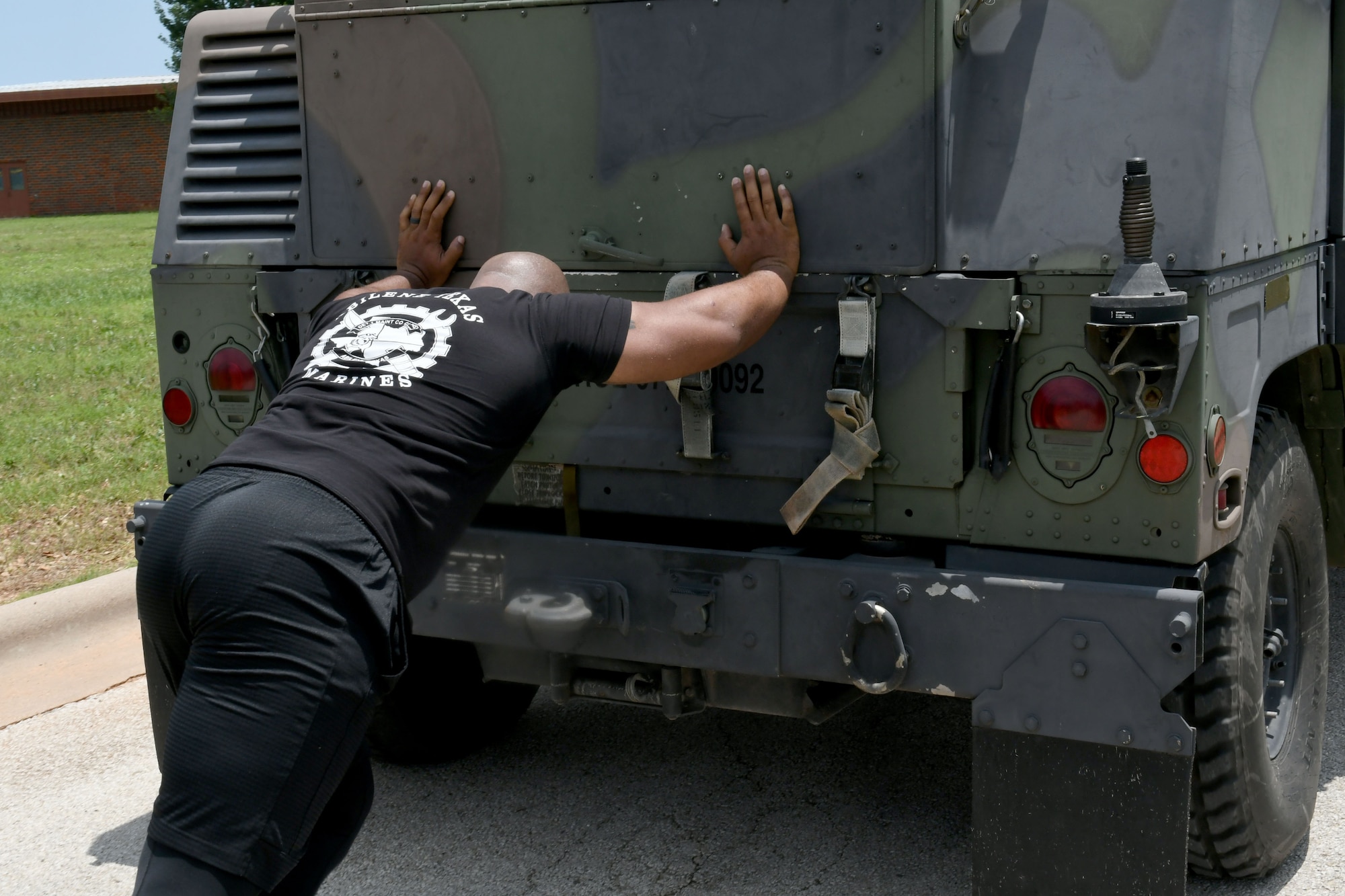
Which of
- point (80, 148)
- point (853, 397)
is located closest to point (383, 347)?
point (853, 397)

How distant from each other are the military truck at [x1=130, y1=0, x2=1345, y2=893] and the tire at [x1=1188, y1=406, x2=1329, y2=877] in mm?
12

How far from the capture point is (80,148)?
42594mm

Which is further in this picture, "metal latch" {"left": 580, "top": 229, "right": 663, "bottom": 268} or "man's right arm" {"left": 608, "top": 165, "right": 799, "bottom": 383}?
"metal latch" {"left": 580, "top": 229, "right": 663, "bottom": 268}

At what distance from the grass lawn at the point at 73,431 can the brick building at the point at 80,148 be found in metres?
27.9

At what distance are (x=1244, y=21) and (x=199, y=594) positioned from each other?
2.45 m

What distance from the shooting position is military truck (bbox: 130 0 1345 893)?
9.92 ft

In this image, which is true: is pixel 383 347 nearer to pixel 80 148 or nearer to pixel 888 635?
pixel 888 635

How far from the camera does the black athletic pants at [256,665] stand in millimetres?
2580

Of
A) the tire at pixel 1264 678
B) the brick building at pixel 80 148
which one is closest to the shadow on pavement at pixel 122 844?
the tire at pixel 1264 678

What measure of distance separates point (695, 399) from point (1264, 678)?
157 cm

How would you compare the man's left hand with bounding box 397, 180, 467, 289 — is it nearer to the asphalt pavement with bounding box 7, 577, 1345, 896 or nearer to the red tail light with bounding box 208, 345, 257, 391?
the red tail light with bounding box 208, 345, 257, 391

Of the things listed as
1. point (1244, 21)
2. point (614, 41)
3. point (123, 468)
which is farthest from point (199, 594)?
point (123, 468)

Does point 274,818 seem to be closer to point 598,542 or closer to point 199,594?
point 199,594

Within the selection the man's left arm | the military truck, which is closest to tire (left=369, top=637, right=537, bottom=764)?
the military truck
